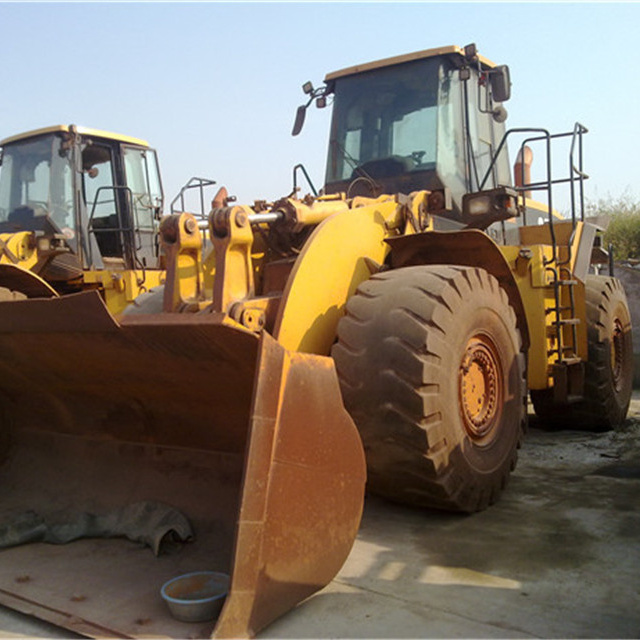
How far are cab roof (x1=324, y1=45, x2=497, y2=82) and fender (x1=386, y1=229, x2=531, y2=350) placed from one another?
1.89 m

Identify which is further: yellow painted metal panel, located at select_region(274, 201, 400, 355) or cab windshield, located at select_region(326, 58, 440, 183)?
cab windshield, located at select_region(326, 58, 440, 183)

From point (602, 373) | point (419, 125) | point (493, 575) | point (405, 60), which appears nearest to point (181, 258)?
point (493, 575)

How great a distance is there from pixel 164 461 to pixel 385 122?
332 centimetres

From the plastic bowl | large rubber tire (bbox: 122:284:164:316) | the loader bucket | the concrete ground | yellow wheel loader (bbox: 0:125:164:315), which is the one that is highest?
yellow wheel loader (bbox: 0:125:164:315)

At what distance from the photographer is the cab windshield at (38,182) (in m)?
9.47

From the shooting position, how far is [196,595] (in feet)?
9.91

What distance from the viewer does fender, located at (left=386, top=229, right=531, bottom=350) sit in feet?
15.4

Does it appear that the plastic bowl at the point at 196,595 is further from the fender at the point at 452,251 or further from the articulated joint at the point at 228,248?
the fender at the point at 452,251

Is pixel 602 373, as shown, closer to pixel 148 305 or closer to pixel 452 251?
pixel 452 251

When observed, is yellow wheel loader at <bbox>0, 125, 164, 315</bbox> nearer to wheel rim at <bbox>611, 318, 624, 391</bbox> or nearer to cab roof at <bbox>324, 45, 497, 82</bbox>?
cab roof at <bbox>324, 45, 497, 82</bbox>

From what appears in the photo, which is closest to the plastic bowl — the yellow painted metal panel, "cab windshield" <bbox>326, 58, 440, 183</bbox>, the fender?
the yellow painted metal panel

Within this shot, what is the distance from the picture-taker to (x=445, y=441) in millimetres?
3969

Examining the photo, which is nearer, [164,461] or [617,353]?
[164,461]

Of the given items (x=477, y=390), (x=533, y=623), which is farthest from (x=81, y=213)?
(x=533, y=623)
